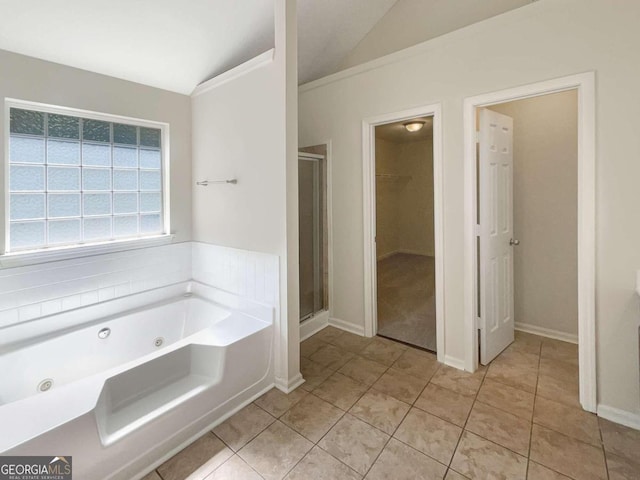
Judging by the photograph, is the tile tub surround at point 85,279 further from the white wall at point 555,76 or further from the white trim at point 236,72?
the white wall at point 555,76

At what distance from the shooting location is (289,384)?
220 cm

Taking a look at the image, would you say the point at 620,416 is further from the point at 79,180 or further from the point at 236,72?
the point at 79,180

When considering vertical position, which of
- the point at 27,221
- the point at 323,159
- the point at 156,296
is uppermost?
the point at 323,159

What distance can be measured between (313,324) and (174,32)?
2.76 m

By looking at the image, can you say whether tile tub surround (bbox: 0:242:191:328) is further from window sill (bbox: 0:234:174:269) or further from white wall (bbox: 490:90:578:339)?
white wall (bbox: 490:90:578:339)

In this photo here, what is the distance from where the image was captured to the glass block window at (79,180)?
83.0 inches

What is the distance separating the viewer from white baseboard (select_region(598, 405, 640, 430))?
1.78 m

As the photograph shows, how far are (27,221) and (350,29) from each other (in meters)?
3.14

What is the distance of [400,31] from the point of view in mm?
2867

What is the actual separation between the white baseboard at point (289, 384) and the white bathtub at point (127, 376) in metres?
0.07

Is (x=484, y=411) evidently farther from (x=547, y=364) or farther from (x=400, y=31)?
(x=400, y=31)

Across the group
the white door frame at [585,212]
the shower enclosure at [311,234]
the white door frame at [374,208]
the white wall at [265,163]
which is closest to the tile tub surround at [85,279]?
the white wall at [265,163]

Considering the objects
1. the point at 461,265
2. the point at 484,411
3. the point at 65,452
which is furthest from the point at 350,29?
the point at 65,452

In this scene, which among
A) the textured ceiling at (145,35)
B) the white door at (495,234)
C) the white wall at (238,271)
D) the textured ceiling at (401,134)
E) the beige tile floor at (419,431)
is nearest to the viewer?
the beige tile floor at (419,431)
